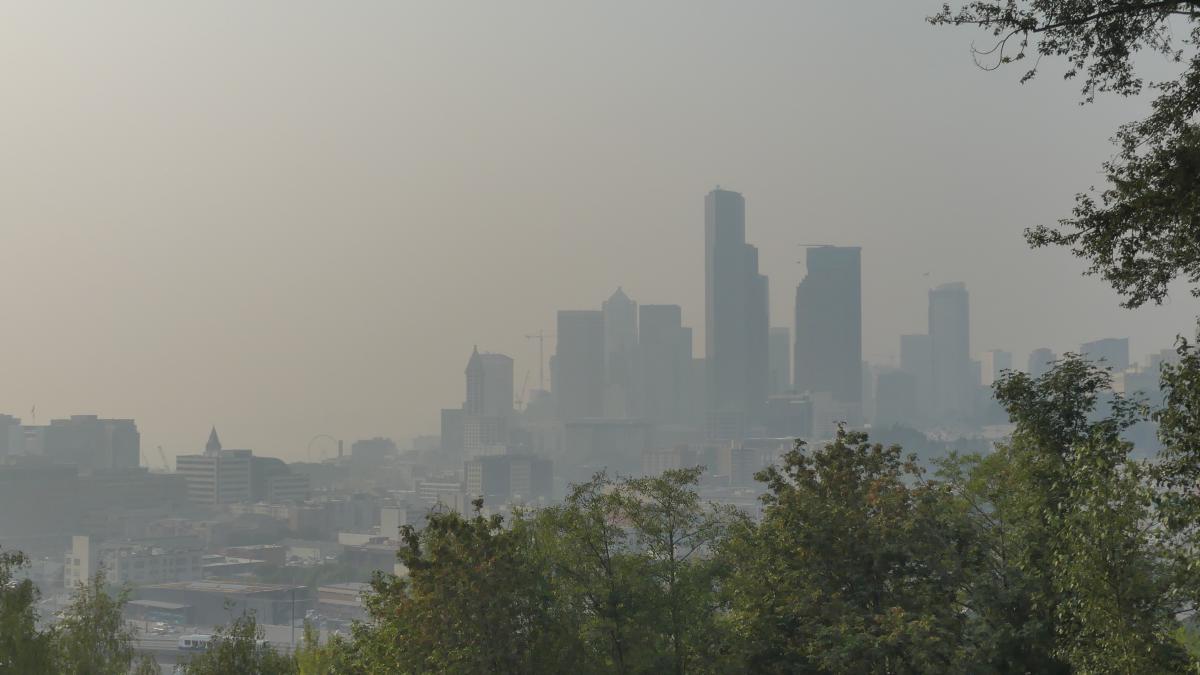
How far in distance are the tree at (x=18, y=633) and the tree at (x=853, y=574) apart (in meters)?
9.64

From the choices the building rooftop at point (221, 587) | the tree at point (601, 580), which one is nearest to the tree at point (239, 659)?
the tree at point (601, 580)


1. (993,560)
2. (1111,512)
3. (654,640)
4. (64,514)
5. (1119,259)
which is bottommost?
(64,514)

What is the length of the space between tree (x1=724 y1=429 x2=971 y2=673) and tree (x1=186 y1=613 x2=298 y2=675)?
10.5 metres

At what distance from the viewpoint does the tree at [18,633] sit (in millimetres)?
17891

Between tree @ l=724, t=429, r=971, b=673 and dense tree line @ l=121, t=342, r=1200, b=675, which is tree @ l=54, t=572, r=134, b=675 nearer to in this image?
dense tree line @ l=121, t=342, r=1200, b=675

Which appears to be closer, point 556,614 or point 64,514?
point 556,614

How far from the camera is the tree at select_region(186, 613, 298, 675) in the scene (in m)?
24.0

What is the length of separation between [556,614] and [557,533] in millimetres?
1950

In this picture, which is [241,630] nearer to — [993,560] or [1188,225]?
[993,560]

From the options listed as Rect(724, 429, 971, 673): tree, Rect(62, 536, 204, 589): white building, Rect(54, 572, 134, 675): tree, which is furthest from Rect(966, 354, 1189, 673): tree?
Rect(62, 536, 204, 589): white building

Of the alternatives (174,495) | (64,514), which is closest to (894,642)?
(64,514)

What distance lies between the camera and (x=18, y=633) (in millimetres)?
18031

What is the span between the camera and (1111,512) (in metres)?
10.7

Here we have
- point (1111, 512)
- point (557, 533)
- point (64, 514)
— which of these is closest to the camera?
point (1111, 512)
